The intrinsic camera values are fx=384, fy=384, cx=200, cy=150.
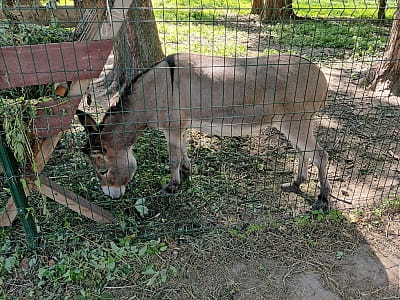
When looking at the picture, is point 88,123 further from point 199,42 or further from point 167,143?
point 199,42

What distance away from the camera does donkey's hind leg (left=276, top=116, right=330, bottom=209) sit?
3.72 m

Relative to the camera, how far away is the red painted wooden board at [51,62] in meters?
2.57

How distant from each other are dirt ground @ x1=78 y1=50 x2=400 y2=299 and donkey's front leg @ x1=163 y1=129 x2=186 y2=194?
0.75 meters

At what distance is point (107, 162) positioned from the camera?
12.1 ft

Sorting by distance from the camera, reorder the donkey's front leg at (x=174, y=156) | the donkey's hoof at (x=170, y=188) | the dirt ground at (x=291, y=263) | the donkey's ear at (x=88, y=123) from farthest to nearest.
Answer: the donkey's hoof at (x=170, y=188)
the donkey's front leg at (x=174, y=156)
the donkey's ear at (x=88, y=123)
the dirt ground at (x=291, y=263)

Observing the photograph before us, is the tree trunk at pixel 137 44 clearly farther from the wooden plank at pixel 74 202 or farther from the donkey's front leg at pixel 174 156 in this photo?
the wooden plank at pixel 74 202

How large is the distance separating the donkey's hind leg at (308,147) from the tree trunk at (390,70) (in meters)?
2.70

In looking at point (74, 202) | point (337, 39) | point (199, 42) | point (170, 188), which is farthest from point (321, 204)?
point (337, 39)

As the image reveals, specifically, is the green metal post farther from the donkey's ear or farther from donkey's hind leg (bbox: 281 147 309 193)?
donkey's hind leg (bbox: 281 147 309 193)

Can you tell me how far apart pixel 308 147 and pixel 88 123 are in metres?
2.13

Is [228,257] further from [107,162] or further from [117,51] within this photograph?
[117,51]

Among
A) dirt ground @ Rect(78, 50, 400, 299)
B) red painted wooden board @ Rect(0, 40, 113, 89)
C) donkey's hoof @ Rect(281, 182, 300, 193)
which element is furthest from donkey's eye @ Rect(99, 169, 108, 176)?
donkey's hoof @ Rect(281, 182, 300, 193)

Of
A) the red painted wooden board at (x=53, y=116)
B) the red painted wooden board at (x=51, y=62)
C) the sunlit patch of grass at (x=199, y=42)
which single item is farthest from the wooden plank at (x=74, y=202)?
the sunlit patch of grass at (x=199, y=42)

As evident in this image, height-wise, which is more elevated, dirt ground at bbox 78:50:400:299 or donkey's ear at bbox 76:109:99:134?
donkey's ear at bbox 76:109:99:134
